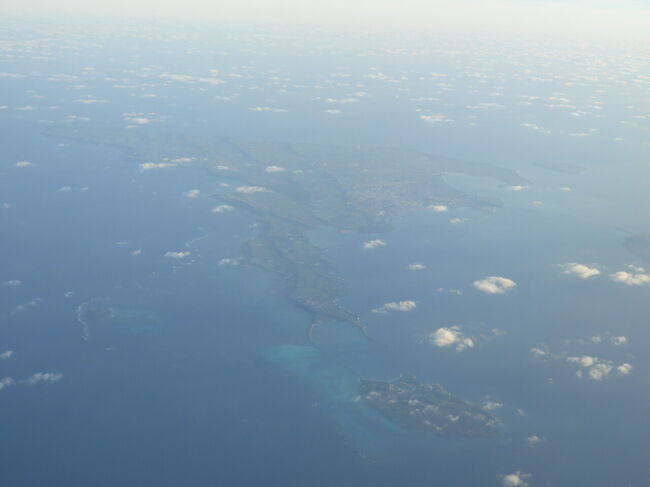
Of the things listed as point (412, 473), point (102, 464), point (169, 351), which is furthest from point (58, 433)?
point (412, 473)

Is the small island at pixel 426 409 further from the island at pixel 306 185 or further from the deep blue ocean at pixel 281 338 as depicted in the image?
the island at pixel 306 185

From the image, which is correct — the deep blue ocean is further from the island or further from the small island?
the island

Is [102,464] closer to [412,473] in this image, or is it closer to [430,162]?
[412,473]

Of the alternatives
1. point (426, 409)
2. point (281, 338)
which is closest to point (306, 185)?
point (281, 338)

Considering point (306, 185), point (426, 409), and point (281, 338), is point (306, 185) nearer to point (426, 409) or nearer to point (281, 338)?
point (281, 338)

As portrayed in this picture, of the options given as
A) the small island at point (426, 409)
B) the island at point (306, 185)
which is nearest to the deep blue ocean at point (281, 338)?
the small island at point (426, 409)

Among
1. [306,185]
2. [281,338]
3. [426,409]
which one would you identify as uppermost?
[306,185]

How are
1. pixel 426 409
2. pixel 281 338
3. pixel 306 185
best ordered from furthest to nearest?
pixel 306 185
pixel 281 338
pixel 426 409
